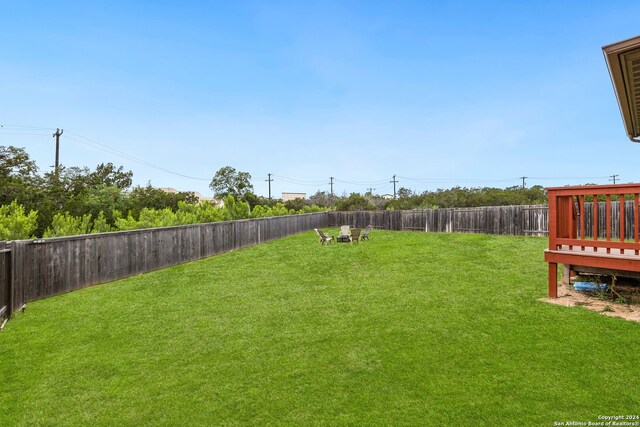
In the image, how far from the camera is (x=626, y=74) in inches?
177

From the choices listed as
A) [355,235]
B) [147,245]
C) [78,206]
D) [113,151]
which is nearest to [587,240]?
[147,245]

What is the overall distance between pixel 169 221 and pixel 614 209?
1892 centimetres

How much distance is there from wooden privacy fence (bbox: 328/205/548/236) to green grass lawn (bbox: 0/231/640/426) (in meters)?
11.1

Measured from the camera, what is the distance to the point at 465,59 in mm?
19781

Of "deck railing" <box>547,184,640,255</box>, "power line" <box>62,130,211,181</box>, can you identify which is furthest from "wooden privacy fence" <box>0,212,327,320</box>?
"power line" <box>62,130,211,181</box>

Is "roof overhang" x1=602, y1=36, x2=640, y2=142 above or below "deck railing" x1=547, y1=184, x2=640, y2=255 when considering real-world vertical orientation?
above

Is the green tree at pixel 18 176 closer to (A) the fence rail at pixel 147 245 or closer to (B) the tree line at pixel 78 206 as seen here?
(B) the tree line at pixel 78 206

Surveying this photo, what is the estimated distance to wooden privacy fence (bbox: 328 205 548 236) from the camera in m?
16.0

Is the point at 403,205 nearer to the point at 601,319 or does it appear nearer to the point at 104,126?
the point at 104,126

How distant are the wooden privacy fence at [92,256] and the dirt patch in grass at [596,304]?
28.8 ft

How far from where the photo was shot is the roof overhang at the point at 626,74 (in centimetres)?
382

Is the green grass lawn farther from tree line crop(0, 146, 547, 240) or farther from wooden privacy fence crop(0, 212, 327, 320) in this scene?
tree line crop(0, 146, 547, 240)

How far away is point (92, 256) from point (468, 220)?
18.3 m

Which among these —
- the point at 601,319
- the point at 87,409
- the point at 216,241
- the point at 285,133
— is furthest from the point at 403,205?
the point at 87,409
